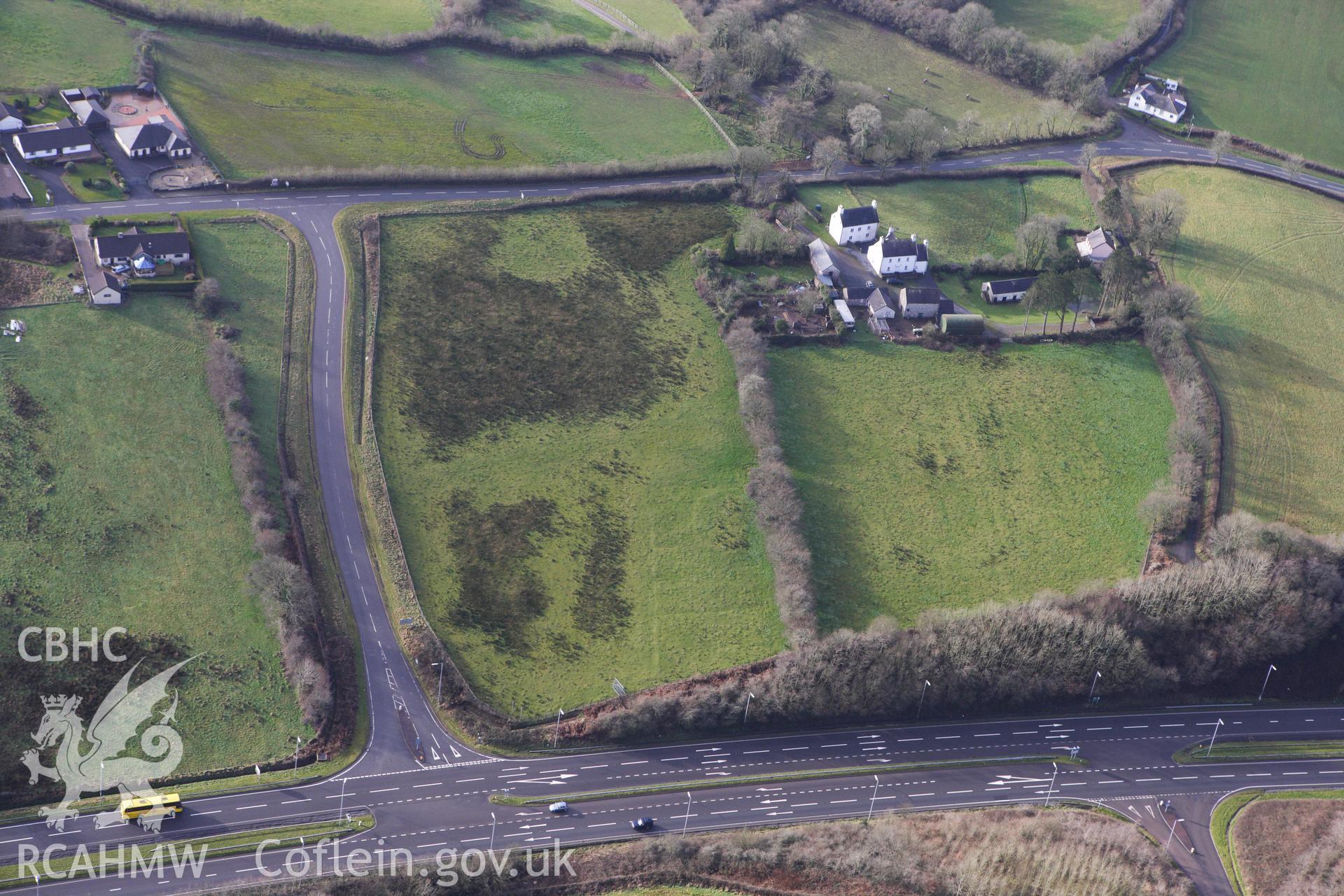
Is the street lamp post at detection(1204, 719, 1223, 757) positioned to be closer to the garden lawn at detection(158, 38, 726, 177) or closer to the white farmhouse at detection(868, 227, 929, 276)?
the white farmhouse at detection(868, 227, 929, 276)

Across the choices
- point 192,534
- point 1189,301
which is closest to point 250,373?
point 192,534

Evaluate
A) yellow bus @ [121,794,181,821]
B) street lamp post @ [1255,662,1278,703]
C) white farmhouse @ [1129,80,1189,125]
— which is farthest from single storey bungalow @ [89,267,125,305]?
white farmhouse @ [1129,80,1189,125]

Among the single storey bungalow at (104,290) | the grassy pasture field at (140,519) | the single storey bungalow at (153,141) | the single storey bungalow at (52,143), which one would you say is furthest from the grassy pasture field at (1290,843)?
the single storey bungalow at (52,143)

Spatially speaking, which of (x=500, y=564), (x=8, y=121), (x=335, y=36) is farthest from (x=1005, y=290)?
(x=8, y=121)

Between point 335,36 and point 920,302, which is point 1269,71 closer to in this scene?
point 920,302

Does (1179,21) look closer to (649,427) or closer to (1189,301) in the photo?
(1189,301)

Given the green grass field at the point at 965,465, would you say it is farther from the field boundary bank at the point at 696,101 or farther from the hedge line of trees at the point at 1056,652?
the field boundary bank at the point at 696,101
